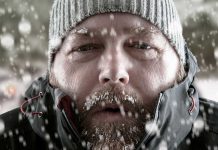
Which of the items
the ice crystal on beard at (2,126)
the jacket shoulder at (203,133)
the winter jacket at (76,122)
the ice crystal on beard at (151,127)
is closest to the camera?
the ice crystal on beard at (151,127)

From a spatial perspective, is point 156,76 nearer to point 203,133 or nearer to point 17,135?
point 203,133

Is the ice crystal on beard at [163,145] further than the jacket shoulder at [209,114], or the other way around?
the jacket shoulder at [209,114]

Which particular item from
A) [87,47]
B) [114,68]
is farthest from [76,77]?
[114,68]

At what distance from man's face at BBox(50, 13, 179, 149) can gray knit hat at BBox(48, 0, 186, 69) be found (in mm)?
46

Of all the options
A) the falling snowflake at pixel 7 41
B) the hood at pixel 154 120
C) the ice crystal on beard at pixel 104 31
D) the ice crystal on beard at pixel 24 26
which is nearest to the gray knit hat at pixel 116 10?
the ice crystal on beard at pixel 104 31

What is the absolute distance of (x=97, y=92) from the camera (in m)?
2.64

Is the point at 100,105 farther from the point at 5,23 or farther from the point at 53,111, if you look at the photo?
the point at 5,23

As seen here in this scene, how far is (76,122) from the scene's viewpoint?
2.85 meters

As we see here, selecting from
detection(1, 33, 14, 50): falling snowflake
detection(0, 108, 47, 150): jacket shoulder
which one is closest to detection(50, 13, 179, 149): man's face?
detection(0, 108, 47, 150): jacket shoulder

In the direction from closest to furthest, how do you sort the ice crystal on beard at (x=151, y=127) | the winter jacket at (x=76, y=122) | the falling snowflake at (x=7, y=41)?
1. the ice crystal on beard at (x=151, y=127)
2. the winter jacket at (x=76, y=122)
3. the falling snowflake at (x=7, y=41)

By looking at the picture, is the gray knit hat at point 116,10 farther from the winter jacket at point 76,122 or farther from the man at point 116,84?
the winter jacket at point 76,122

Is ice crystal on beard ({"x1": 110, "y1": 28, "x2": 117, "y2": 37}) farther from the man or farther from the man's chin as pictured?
the man's chin

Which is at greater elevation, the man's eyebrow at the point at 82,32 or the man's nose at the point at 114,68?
the man's eyebrow at the point at 82,32

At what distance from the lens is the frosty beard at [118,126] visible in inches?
102
